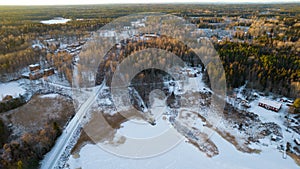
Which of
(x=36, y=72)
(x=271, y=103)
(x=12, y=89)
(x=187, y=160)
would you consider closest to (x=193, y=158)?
(x=187, y=160)

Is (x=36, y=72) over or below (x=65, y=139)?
over

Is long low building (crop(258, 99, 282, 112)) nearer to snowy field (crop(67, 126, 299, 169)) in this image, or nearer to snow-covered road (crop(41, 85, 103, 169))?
snowy field (crop(67, 126, 299, 169))

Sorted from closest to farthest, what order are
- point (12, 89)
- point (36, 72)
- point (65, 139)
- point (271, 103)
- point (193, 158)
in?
point (193, 158) < point (65, 139) < point (271, 103) < point (12, 89) < point (36, 72)

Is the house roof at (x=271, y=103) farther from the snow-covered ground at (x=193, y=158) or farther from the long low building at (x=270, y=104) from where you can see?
the snow-covered ground at (x=193, y=158)

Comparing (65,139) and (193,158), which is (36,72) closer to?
(65,139)

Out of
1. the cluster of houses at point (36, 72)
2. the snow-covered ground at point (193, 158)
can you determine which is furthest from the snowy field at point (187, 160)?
the cluster of houses at point (36, 72)

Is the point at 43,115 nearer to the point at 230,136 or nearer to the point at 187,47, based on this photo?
the point at 230,136
